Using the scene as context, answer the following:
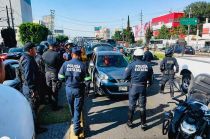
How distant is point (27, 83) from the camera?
531 cm

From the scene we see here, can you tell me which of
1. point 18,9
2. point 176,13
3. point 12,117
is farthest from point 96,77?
point 18,9

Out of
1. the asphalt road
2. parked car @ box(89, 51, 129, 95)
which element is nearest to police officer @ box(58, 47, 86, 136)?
the asphalt road

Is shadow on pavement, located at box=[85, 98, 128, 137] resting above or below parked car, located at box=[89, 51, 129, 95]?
below

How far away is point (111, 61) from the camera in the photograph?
967cm

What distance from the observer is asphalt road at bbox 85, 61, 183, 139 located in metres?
5.49

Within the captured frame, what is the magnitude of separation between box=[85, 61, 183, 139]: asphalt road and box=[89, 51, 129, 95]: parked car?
0.40 m

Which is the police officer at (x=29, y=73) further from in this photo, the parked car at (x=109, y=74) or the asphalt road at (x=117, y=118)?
the parked car at (x=109, y=74)

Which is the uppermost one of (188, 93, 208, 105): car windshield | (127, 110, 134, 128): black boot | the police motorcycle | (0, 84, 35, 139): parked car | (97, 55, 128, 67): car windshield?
(0, 84, 35, 139): parked car

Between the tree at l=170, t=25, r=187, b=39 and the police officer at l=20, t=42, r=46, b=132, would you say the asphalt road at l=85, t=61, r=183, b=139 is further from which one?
the tree at l=170, t=25, r=187, b=39

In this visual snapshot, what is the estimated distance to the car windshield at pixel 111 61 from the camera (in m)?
9.48

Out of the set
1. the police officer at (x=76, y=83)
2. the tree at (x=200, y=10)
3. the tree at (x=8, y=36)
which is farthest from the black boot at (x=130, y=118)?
the tree at (x=200, y=10)

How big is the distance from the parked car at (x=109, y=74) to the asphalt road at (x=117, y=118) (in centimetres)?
40

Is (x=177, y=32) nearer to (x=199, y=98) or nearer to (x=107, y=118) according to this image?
(x=107, y=118)

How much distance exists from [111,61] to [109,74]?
1362 millimetres
